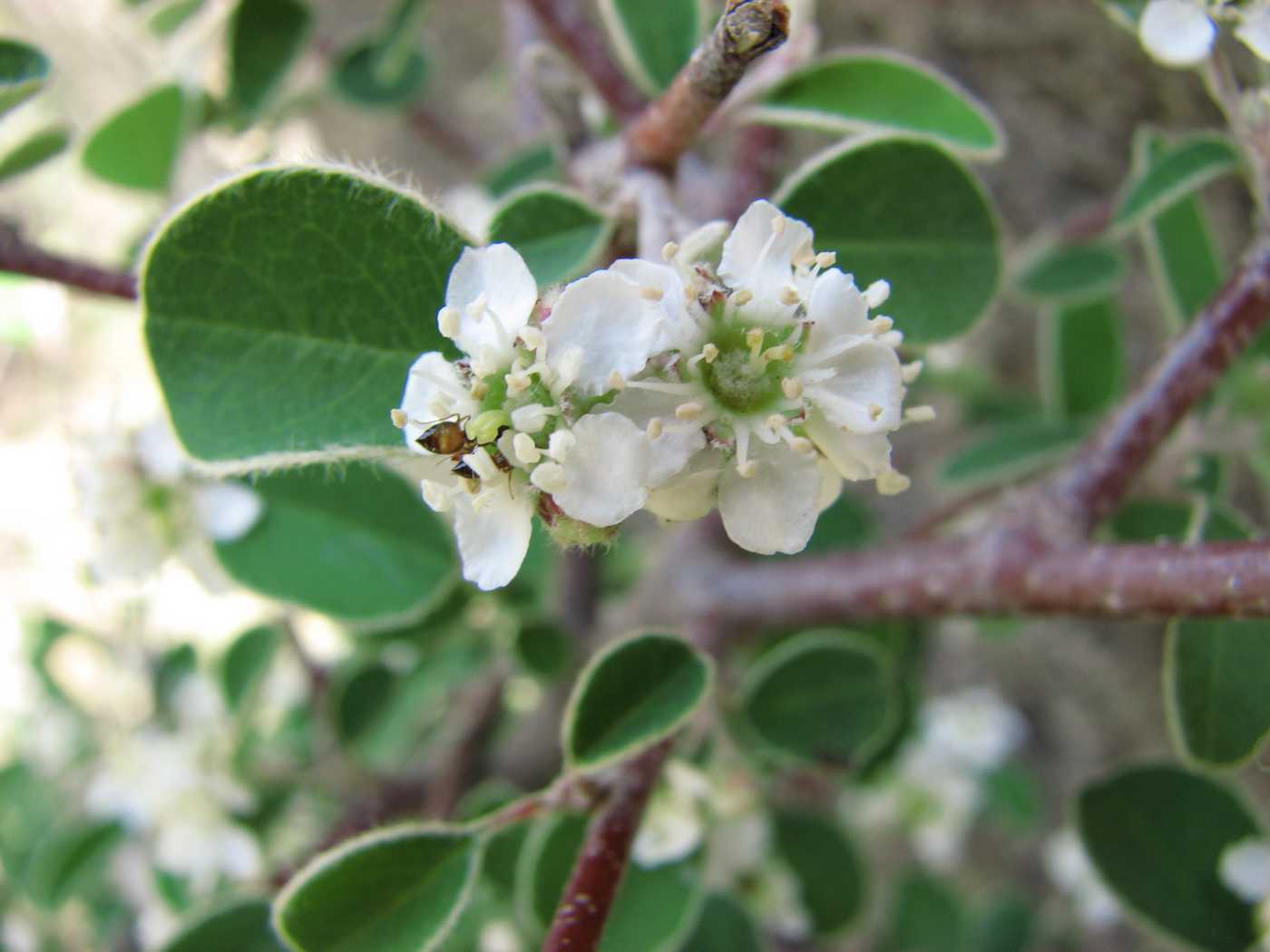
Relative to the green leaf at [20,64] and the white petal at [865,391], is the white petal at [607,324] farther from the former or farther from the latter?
the green leaf at [20,64]

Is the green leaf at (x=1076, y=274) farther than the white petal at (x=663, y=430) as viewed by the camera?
Yes

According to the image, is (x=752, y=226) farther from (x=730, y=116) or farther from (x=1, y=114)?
(x=1, y=114)

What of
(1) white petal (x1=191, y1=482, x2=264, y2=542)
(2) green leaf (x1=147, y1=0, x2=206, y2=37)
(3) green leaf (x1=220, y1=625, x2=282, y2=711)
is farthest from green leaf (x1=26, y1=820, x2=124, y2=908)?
(2) green leaf (x1=147, y1=0, x2=206, y2=37)

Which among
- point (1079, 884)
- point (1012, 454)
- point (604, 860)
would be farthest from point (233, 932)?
point (1079, 884)

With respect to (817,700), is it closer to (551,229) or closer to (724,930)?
(724,930)

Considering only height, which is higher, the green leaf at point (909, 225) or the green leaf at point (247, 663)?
the green leaf at point (909, 225)

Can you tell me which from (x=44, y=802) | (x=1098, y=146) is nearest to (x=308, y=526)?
(x=44, y=802)

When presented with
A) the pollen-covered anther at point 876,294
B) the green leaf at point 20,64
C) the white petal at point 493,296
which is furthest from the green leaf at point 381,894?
the green leaf at point 20,64
